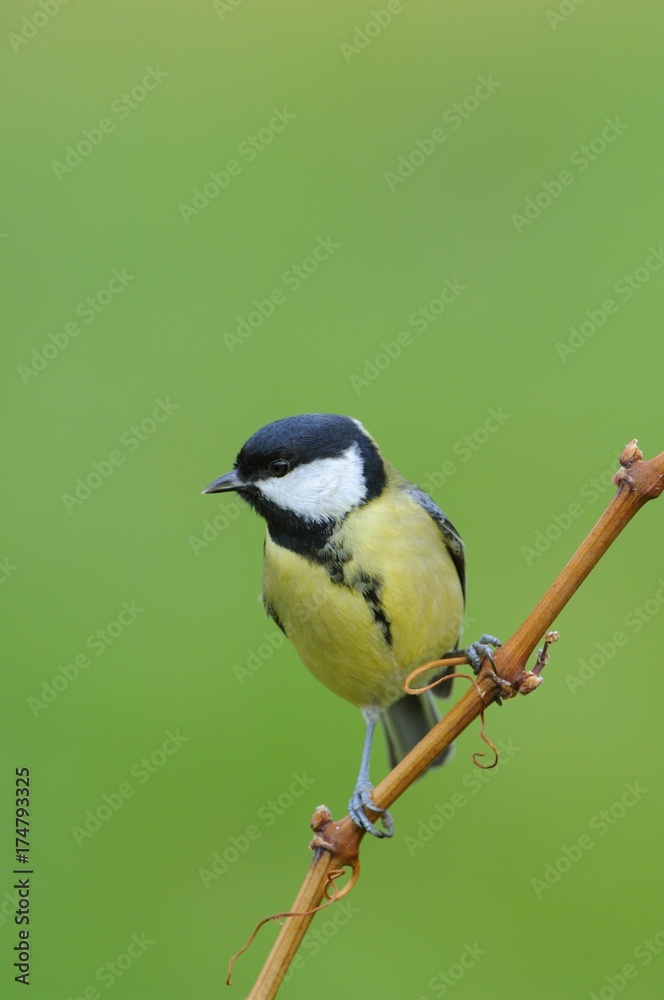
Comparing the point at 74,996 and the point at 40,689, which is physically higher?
the point at 40,689

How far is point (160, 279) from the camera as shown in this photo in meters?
5.29

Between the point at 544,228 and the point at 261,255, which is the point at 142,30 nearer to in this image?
the point at 261,255

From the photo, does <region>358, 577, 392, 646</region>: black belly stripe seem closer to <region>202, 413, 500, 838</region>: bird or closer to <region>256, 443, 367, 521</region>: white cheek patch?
<region>202, 413, 500, 838</region>: bird

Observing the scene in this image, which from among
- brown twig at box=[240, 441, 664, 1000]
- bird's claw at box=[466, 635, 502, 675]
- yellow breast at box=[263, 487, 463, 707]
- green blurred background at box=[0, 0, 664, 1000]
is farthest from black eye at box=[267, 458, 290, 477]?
green blurred background at box=[0, 0, 664, 1000]

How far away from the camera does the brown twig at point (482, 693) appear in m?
1.64

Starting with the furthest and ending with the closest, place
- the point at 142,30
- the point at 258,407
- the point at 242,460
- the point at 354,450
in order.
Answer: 1. the point at 142,30
2. the point at 258,407
3. the point at 354,450
4. the point at 242,460

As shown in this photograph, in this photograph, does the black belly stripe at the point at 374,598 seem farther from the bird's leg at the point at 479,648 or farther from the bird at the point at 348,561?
the bird's leg at the point at 479,648

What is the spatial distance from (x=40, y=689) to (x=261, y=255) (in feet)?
7.76

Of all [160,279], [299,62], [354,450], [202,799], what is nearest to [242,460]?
[354,450]

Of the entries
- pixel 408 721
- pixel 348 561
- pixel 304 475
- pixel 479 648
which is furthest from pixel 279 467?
pixel 408 721

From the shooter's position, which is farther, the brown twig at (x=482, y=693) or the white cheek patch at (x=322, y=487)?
the white cheek patch at (x=322, y=487)

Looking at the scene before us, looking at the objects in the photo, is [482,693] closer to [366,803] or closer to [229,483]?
[366,803]

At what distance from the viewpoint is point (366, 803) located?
197 cm

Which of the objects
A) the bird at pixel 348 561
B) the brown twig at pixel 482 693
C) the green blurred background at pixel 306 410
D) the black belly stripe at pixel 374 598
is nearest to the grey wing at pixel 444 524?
the bird at pixel 348 561
